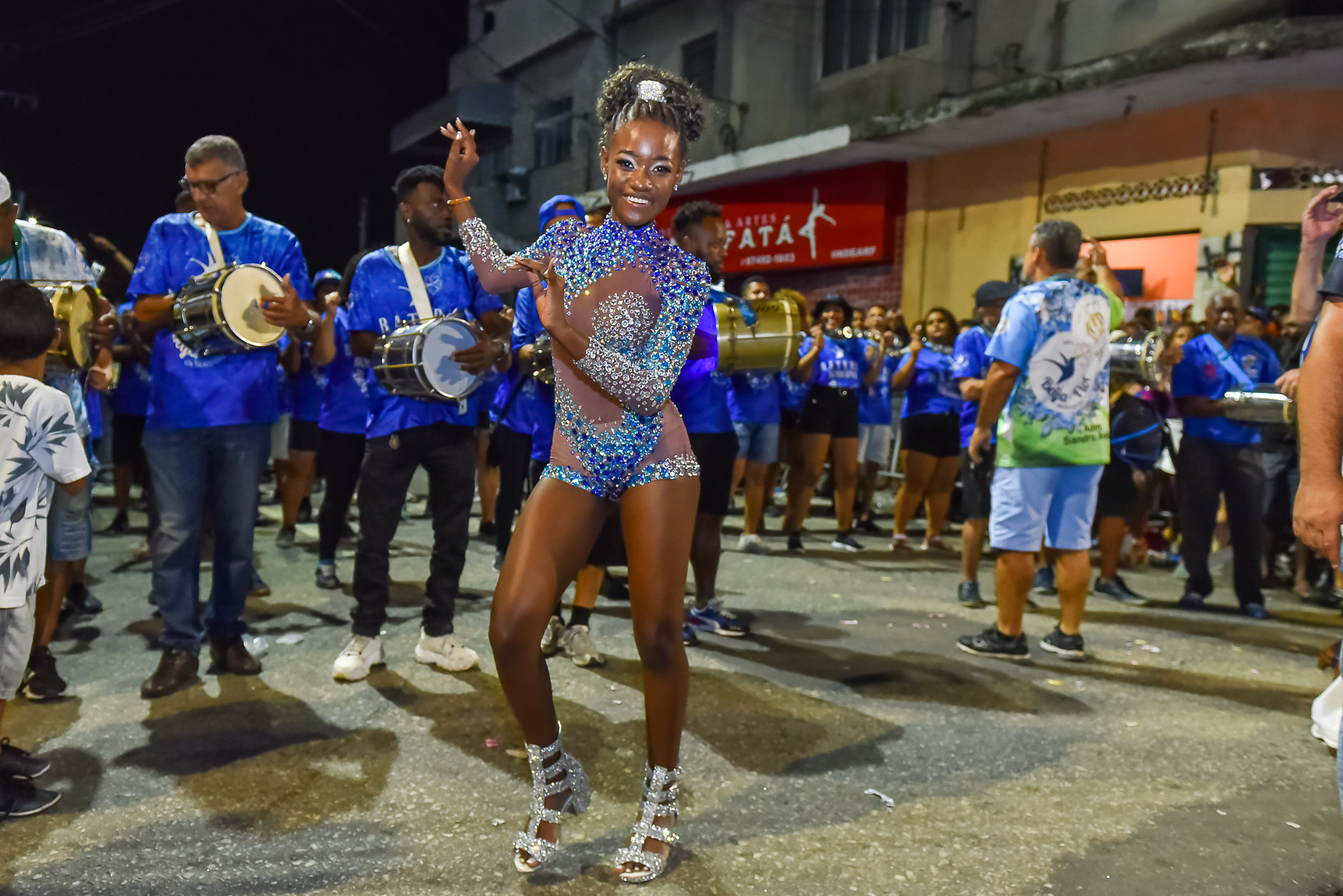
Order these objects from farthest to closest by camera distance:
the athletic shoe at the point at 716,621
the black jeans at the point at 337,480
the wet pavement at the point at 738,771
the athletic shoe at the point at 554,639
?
the black jeans at the point at 337,480 < the athletic shoe at the point at 716,621 < the athletic shoe at the point at 554,639 < the wet pavement at the point at 738,771

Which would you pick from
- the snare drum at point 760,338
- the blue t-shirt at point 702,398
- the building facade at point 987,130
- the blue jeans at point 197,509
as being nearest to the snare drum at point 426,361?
the blue jeans at point 197,509

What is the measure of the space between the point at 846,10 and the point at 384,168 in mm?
14322

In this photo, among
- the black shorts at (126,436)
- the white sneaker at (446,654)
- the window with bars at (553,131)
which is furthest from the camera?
the window with bars at (553,131)

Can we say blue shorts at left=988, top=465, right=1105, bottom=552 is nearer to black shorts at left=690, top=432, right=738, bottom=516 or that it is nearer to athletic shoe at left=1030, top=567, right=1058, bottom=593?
black shorts at left=690, top=432, right=738, bottom=516

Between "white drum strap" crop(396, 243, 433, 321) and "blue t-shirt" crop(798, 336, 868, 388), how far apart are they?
4.80 m

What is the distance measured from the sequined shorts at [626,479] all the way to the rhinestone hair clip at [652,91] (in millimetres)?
1039

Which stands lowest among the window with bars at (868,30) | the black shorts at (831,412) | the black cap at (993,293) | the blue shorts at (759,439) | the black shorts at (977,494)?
the black shorts at (977,494)

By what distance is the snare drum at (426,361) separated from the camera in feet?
14.6

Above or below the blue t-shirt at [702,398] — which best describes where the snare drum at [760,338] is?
above

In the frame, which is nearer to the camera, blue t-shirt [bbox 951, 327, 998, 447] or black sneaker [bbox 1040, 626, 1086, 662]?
black sneaker [bbox 1040, 626, 1086, 662]

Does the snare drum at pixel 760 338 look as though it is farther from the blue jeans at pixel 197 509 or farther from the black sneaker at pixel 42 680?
the black sneaker at pixel 42 680

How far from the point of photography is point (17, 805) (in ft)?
10.7

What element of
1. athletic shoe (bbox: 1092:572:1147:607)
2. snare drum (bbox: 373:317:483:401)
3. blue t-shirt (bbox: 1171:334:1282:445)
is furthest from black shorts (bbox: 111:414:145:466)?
blue t-shirt (bbox: 1171:334:1282:445)

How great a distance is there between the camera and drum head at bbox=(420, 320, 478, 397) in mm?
4473
